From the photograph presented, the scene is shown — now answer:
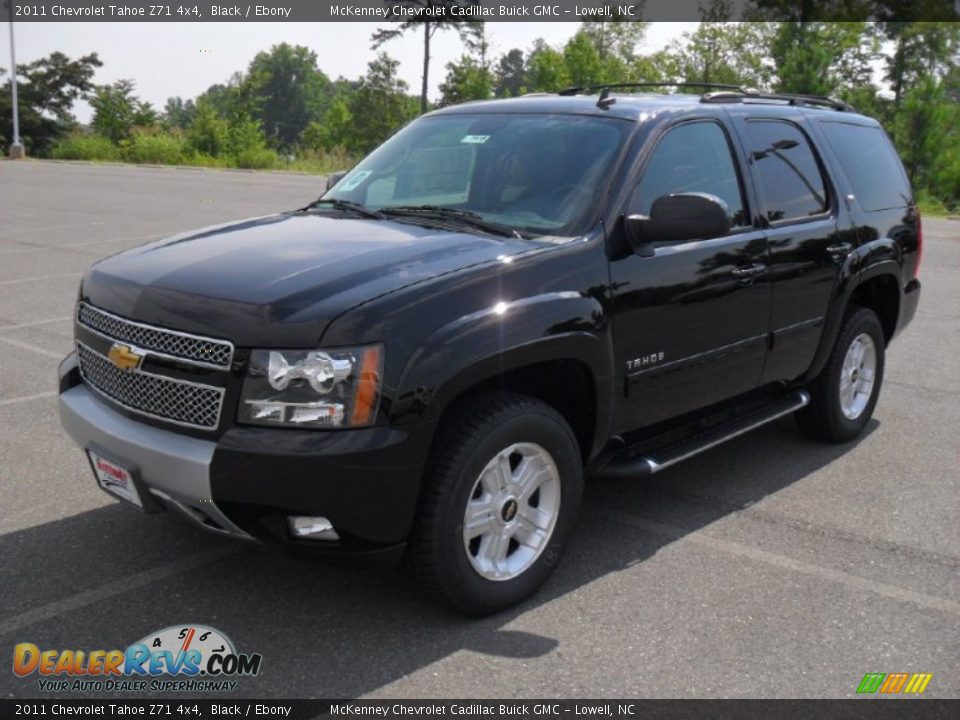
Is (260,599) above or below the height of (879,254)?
below

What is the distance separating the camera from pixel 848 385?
615 centimetres

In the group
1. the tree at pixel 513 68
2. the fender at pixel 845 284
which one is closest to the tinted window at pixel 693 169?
the fender at pixel 845 284

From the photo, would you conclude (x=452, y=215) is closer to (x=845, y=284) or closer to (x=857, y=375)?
(x=845, y=284)

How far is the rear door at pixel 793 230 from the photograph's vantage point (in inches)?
204

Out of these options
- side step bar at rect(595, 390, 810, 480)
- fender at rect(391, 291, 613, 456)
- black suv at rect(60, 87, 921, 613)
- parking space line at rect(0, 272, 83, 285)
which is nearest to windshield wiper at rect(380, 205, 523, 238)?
black suv at rect(60, 87, 921, 613)

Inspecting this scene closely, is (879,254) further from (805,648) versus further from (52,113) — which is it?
(52,113)

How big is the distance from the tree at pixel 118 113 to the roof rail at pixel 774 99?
48.7 metres

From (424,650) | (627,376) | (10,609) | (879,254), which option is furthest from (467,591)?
(879,254)

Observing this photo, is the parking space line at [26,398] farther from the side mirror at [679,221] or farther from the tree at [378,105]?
the tree at [378,105]

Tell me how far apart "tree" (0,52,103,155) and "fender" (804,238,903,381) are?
63183 millimetres

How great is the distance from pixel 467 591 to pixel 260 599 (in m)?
0.83

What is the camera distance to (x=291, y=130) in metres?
132

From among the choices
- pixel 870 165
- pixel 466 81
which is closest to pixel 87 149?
pixel 466 81

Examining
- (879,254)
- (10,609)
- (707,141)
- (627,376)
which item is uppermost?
(707,141)
